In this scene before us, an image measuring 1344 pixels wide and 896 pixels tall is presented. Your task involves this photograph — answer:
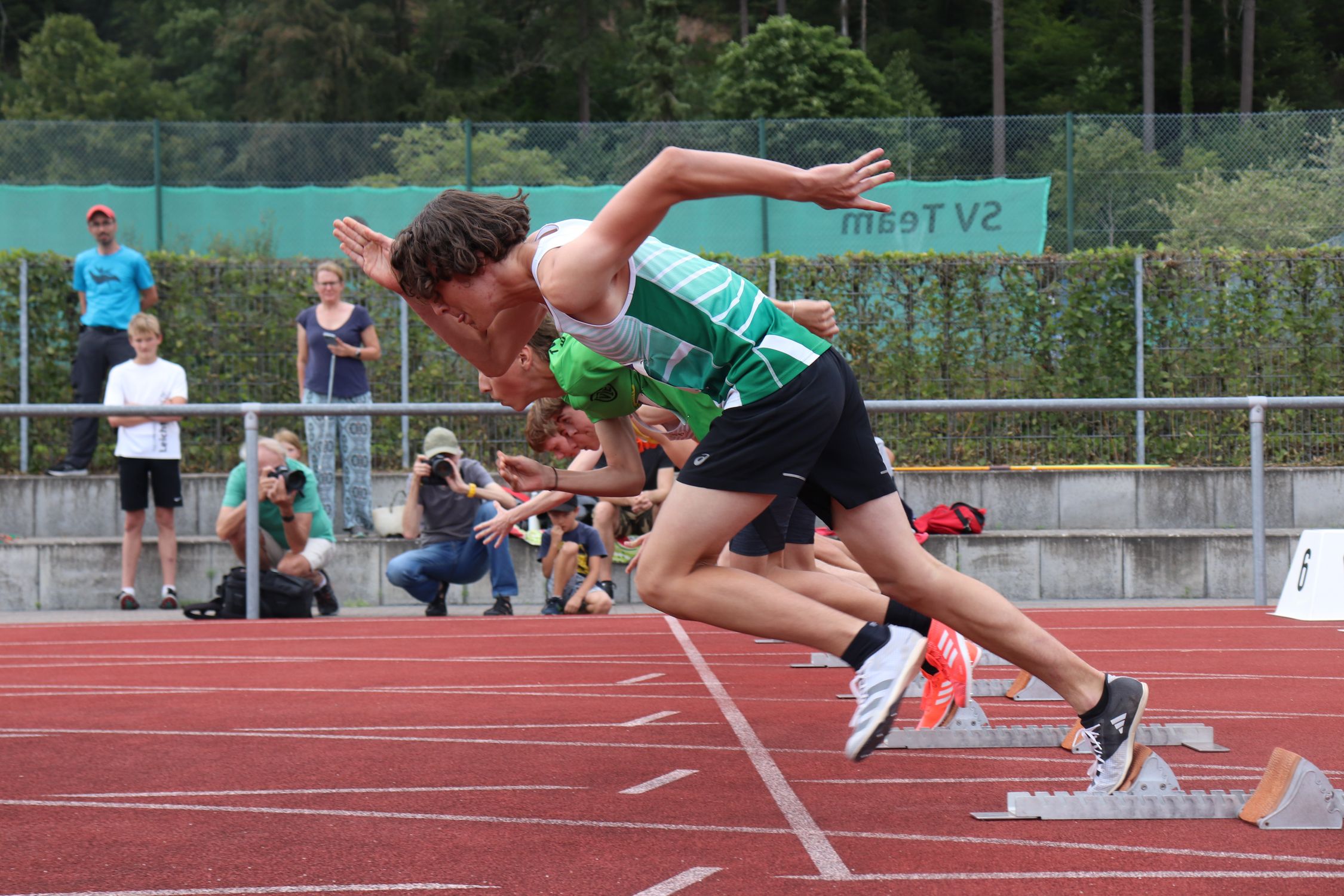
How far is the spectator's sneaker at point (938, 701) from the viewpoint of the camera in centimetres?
495

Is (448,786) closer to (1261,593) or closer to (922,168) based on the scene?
(1261,593)

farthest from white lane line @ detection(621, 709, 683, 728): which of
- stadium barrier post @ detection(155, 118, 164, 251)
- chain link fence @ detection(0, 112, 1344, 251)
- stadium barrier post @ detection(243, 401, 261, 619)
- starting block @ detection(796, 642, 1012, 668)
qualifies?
stadium barrier post @ detection(155, 118, 164, 251)

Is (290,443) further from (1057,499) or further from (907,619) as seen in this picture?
(907,619)

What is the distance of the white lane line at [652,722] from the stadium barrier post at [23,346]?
8044 millimetres

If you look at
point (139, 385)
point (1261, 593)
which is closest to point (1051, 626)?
point (1261, 593)

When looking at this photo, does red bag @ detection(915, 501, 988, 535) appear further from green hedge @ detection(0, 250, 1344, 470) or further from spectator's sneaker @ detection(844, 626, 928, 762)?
spectator's sneaker @ detection(844, 626, 928, 762)

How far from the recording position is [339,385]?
34.5 feet

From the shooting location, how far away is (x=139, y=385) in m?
9.84

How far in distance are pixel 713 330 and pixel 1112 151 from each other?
41.6ft

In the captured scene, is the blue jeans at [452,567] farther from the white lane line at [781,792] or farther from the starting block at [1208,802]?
the starting block at [1208,802]

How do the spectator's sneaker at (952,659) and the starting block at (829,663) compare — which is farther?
the starting block at (829,663)

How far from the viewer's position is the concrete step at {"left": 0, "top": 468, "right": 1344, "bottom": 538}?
10.8 m

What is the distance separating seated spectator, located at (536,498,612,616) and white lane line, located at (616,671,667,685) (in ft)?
8.31

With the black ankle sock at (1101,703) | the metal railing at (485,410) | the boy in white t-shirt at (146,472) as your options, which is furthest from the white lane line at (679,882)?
the boy in white t-shirt at (146,472)
